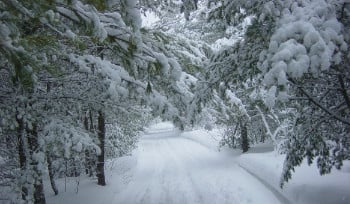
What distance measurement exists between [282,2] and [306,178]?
290 inches

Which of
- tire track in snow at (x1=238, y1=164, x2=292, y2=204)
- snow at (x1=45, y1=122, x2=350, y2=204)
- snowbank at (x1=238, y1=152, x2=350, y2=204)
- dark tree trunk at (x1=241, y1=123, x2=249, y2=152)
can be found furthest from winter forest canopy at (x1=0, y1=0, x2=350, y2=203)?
dark tree trunk at (x1=241, y1=123, x2=249, y2=152)

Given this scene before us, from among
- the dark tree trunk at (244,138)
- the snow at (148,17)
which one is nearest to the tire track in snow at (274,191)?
the dark tree trunk at (244,138)

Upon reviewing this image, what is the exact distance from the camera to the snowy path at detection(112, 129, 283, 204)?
1116 centimetres

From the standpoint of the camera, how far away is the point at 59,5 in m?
4.81

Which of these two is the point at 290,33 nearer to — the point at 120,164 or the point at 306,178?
the point at 306,178

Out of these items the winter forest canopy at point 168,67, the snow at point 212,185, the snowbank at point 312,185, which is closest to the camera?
the winter forest canopy at point 168,67

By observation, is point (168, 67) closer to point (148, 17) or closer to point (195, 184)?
point (148, 17)

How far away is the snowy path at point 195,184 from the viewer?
36.6ft

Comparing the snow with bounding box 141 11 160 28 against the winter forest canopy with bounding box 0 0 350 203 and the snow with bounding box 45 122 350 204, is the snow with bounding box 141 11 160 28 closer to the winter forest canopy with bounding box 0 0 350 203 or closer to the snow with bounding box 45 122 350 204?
the winter forest canopy with bounding box 0 0 350 203

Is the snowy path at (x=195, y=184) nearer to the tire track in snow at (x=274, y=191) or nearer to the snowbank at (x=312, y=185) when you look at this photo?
the tire track in snow at (x=274, y=191)

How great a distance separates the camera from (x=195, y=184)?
13461 mm

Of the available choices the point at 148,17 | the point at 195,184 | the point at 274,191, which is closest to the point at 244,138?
the point at 195,184

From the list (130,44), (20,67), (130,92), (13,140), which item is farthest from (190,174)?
(20,67)

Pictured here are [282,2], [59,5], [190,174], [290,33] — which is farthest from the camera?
[190,174]
